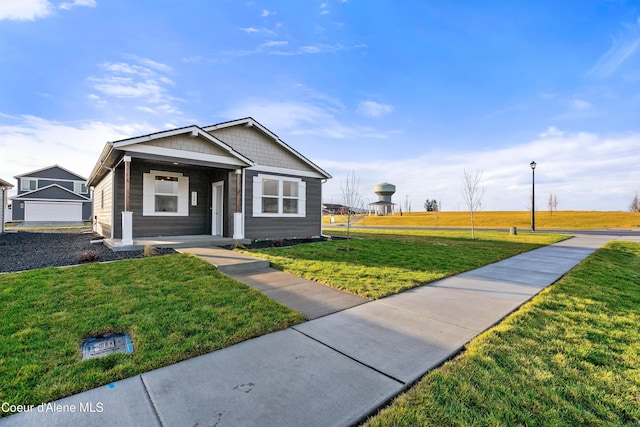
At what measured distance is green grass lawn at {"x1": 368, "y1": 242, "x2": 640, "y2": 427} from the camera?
1932 mm

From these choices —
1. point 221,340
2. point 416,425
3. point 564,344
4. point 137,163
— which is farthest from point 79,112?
point 564,344

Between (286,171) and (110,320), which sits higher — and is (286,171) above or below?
above

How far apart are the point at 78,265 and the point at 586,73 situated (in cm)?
1792

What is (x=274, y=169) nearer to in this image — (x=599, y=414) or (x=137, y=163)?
(x=137, y=163)

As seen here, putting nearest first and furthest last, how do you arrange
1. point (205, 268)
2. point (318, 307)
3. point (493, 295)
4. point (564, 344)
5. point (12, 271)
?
point (564, 344), point (318, 307), point (493, 295), point (12, 271), point (205, 268)

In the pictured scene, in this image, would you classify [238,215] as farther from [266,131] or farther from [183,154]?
[266,131]

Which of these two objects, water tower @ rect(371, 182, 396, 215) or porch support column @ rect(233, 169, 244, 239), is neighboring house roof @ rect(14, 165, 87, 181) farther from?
water tower @ rect(371, 182, 396, 215)

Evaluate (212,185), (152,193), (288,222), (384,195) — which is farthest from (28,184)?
(384,195)

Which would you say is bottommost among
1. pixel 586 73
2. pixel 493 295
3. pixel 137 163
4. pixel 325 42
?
pixel 493 295

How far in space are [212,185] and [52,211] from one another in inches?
1174

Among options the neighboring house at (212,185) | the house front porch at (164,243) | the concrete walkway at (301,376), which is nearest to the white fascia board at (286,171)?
the neighboring house at (212,185)

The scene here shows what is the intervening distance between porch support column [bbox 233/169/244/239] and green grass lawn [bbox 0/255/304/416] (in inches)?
190

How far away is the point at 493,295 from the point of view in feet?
16.2

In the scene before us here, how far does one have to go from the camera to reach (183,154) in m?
9.66
